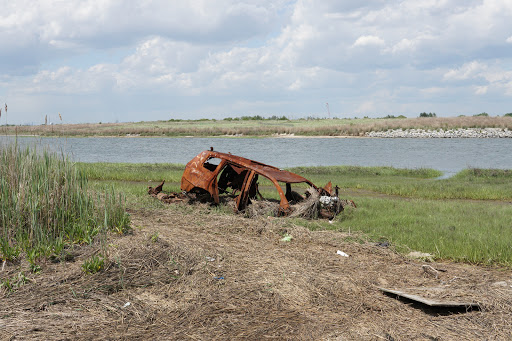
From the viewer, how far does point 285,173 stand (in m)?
10.9

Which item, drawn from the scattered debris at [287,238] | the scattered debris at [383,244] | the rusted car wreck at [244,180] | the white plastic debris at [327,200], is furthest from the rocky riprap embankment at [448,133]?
the scattered debris at [287,238]

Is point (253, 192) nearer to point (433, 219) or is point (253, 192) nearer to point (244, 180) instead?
point (244, 180)

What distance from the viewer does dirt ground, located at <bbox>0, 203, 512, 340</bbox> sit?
4.53 meters

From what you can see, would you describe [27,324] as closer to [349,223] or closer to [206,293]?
[206,293]

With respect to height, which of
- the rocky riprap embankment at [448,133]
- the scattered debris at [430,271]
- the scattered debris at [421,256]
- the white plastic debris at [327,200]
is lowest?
the scattered debris at [421,256]

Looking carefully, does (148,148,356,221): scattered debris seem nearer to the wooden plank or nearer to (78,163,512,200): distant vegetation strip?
(78,163,512,200): distant vegetation strip

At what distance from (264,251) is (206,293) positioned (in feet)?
6.96

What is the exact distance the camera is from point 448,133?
206ft

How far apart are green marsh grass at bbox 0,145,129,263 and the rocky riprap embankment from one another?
61.9m

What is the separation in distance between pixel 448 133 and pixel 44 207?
65.2 meters

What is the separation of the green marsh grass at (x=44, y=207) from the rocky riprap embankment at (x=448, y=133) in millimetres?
61924

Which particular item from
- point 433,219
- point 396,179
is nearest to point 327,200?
point 433,219

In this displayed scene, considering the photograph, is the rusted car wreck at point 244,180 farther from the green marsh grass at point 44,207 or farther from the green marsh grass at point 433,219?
the green marsh grass at point 44,207

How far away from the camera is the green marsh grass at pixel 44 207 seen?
20.4ft
